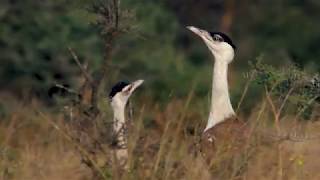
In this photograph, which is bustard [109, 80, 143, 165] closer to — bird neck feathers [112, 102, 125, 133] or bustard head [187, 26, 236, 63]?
bird neck feathers [112, 102, 125, 133]

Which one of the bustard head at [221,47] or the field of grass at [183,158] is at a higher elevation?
the bustard head at [221,47]

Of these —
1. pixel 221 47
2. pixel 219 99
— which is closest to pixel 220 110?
pixel 219 99

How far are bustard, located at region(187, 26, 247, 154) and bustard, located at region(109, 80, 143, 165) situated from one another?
53 cm

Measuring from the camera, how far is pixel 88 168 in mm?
7578

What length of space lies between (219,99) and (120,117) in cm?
71

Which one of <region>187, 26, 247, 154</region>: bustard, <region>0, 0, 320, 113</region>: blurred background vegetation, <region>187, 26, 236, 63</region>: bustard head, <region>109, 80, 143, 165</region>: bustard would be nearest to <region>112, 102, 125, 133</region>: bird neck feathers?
<region>109, 80, 143, 165</region>: bustard

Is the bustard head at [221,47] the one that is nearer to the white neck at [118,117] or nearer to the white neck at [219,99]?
the white neck at [219,99]

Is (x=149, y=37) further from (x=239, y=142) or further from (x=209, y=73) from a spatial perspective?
(x=239, y=142)

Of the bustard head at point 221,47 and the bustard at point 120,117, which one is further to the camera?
the bustard head at point 221,47

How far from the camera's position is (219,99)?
808cm

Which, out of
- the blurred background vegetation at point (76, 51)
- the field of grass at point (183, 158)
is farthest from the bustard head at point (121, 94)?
the blurred background vegetation at point (76, 51)

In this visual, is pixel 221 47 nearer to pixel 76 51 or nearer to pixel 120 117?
pixel 120 117

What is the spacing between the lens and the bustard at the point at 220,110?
296 inches

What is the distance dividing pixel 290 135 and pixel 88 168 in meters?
1.27
